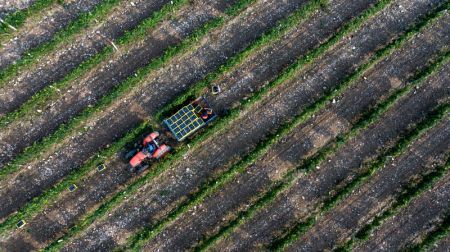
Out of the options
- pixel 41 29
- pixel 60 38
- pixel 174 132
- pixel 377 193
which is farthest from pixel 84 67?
pixel 377 193

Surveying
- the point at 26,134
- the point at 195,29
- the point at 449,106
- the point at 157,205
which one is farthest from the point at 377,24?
the point at 26,134

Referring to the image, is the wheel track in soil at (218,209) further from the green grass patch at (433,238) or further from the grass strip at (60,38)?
the grass strip at (60,38)

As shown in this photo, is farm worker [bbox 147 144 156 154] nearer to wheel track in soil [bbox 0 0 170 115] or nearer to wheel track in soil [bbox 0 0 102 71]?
wheel track in soil [bbox 0 0 170 115]

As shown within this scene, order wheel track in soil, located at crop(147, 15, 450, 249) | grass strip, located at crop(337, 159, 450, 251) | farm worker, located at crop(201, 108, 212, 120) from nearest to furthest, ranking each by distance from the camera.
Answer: farm worker, located at crop(201, 108, 212, 120), wheel track in soil, located at crop(147, 15, 450, 249), grass strip, located at crop(337, 159, 450, 251)

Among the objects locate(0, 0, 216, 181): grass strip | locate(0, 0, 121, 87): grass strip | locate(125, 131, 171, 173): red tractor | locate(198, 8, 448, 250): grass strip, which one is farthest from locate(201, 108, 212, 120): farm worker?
locate(0, 0, 121, 87): grass strip

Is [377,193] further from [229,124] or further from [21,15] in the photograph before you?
[21,15]
